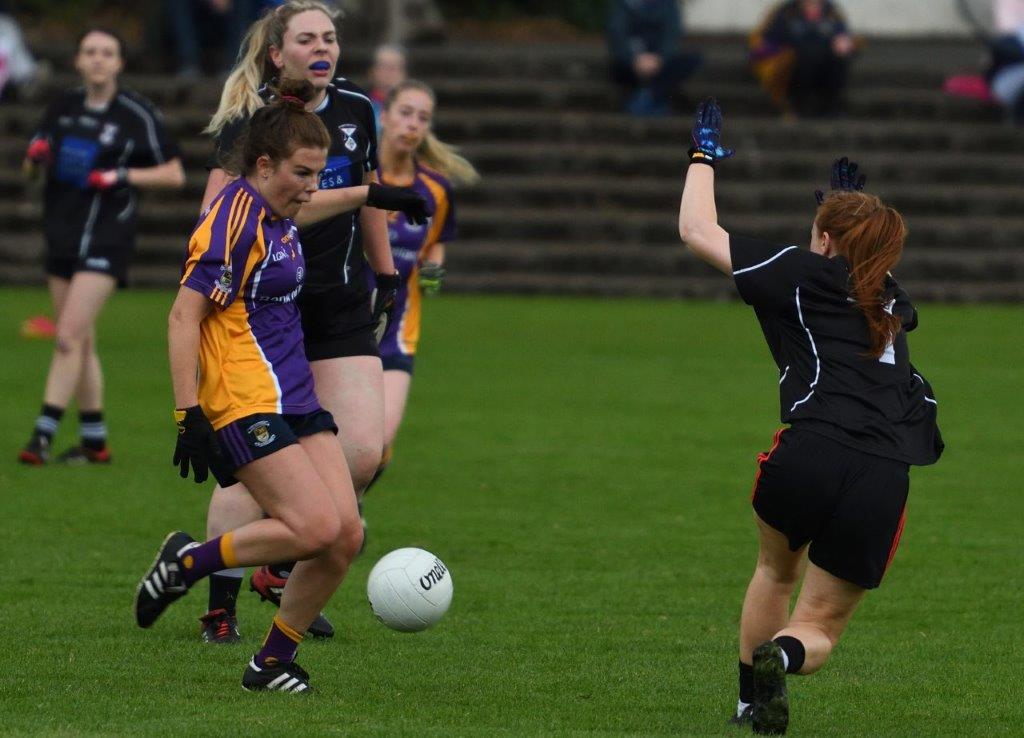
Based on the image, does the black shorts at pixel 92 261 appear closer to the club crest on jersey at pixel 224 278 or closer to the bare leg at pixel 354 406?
the bare leg at pixel 354 406

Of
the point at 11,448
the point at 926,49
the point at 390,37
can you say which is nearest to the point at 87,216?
the point at 11,448

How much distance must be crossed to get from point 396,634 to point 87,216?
14.6 ft

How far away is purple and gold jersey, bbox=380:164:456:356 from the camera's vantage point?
852 centimetres

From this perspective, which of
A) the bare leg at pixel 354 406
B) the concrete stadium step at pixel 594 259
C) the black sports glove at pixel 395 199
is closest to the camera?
the black sports glove at pixel 395 199

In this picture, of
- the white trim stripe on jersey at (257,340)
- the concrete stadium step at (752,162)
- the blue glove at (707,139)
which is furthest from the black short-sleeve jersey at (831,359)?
the concrete stadium step at (752,162)

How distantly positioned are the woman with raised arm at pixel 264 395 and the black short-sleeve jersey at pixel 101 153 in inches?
185

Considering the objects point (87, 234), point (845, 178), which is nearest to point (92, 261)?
point (87, 234)

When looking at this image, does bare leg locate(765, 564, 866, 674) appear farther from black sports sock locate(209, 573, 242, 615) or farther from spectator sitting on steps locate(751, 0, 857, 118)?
spectator sitting on steps locate(751, 0, 857, 118)

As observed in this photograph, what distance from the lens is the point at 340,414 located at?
20.3 feet

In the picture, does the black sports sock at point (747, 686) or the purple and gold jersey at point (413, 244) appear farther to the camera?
the purple and gold jersey at point (413, 244)

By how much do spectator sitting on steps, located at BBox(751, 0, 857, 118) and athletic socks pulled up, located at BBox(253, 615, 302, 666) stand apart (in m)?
15.4

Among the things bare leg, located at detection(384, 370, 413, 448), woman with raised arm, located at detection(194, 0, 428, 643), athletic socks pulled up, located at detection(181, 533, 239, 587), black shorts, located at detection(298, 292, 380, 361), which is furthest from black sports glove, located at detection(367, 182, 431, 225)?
bare leg, located at detection(384, 370, 413, 448)

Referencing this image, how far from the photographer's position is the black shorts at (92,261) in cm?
989

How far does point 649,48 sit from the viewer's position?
2048cm
